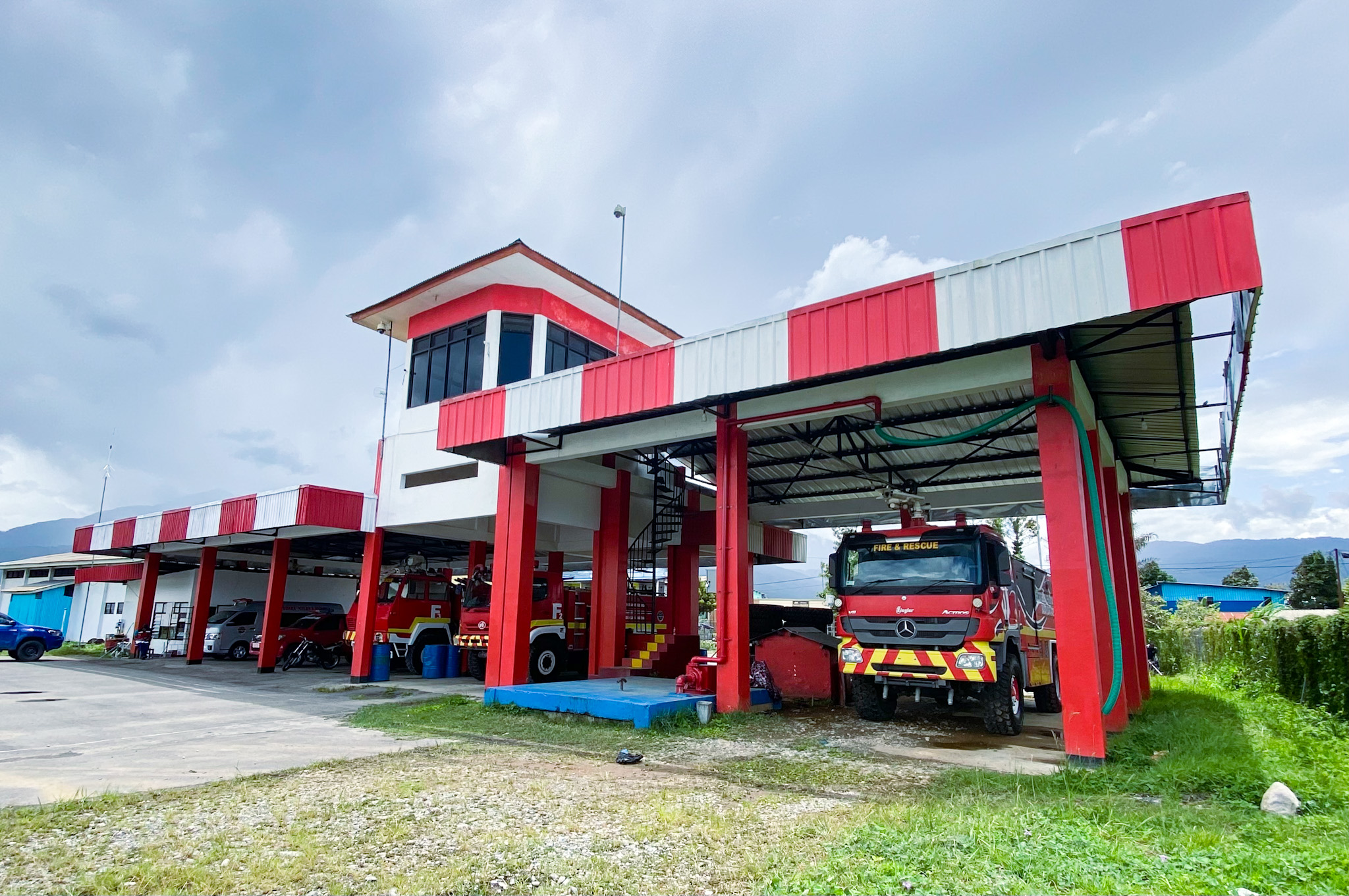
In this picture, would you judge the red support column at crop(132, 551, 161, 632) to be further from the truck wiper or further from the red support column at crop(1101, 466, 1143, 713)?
the red support column at crop(1101, 466, 1143, 713)

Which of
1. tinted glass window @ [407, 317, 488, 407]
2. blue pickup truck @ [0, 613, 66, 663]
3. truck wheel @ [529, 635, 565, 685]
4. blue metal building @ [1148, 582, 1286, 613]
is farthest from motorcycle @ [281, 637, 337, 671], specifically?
blue metal building @ [1148, 582, 1286, 613]

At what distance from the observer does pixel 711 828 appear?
5.09 meters

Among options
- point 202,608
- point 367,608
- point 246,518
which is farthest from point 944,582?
point 202,608

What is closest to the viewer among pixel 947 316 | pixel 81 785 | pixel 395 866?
pixel 395 866

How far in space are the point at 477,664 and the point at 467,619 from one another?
284 cm

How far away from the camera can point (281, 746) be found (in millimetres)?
8812

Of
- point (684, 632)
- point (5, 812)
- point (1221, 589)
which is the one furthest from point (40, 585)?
point (1221, 589)

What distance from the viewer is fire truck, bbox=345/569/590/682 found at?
56.4ft

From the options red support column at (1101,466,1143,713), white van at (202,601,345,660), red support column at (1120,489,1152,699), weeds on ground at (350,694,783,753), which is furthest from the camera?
white van at (202,601,345,660)

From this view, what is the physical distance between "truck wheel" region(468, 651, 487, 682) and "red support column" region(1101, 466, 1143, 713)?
46.9 ft

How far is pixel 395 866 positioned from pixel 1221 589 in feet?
200

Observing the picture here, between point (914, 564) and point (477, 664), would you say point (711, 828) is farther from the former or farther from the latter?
point (477, 664)

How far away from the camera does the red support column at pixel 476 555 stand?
21328 mm

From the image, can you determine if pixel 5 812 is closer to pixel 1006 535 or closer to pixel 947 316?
pixel 947 316
